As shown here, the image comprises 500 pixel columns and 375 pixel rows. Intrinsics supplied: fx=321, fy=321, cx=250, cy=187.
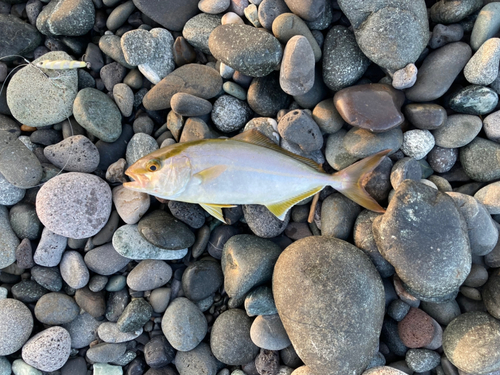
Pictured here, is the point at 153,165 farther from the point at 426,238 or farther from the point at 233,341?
the point at 426,238

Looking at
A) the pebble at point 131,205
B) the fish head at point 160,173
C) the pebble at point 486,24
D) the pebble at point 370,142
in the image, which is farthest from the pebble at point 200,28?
the pebble at point 486,24

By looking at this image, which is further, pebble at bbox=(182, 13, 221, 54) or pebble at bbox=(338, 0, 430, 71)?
pebble at bbox=(182, 13, 221, 54)

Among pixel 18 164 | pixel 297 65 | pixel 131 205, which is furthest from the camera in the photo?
pixel 131 205

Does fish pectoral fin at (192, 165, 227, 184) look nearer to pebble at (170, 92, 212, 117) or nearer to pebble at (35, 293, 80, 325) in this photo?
pebble at (170, 92, 212, 117)

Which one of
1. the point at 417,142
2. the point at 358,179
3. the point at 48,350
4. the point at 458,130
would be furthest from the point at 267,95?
the point at 48,350

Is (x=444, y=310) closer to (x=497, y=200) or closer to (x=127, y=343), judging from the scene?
(x=497, y=200)

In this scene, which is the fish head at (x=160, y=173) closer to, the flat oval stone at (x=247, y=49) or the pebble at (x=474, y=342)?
the flat oval stone at (x=247, y=49)

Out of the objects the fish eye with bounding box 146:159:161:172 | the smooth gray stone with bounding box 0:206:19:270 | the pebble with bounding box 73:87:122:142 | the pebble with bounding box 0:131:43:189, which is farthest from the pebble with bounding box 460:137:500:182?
the smooth gray stone with bounding box 0:206:19:270
